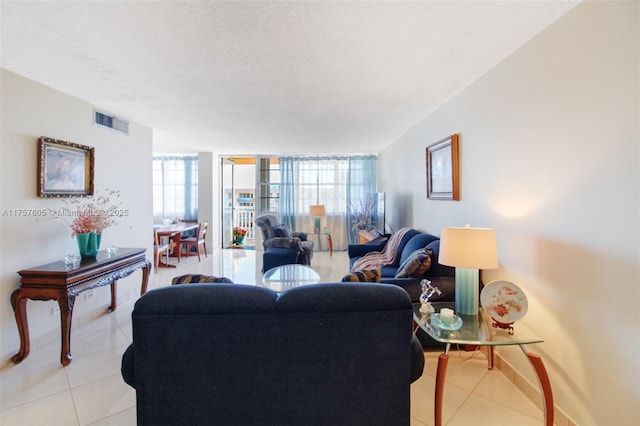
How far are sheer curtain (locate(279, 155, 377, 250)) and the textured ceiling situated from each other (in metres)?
3.41

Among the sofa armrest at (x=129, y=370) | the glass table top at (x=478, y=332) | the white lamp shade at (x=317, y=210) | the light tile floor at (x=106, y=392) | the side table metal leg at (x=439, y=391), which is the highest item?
the white lamp shade at (x=317, y=210)

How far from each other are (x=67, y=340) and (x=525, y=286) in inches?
143

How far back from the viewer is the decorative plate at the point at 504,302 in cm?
174

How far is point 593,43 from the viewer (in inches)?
59.1

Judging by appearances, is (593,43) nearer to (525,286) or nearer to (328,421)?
(525,286)

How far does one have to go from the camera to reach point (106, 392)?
6.53ft

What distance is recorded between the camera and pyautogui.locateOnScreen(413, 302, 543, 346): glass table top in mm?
1635

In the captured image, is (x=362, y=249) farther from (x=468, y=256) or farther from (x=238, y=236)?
(x=238, y=236)

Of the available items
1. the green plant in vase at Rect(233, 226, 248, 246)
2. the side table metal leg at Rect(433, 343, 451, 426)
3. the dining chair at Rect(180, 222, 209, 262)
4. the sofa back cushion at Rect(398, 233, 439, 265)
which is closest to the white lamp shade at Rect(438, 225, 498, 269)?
the side table metal leg at Rect(433, 343, 451, 426)

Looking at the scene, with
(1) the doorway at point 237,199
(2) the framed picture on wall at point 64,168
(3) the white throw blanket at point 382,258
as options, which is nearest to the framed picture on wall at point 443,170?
(3) the white throw blanket at point 382,258

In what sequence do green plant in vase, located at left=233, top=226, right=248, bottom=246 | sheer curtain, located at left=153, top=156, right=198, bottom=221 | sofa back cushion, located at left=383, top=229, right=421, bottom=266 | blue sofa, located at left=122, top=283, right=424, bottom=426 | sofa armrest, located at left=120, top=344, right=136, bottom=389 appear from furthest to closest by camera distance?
green plant in vase, located at left=233, top=226, right=248, bottom=246 < sheer curtain, located at left=153, top=156, right=198, bottom=221 < sofa back cushion, located at left=383, top=229, right=421, bottom=266 < sofa armrest, located at left=120, top=344, right=136, bottom=389 < blue sofa, located at left=122, top=283, right=424, bottom=426

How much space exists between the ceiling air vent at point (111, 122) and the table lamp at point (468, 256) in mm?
3912

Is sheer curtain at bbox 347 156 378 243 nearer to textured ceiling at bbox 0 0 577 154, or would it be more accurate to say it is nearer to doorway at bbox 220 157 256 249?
doorway at bbox 220 157 256 249

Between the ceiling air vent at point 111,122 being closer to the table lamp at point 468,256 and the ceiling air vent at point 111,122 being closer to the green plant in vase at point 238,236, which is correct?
the table lamp at point 468,256
